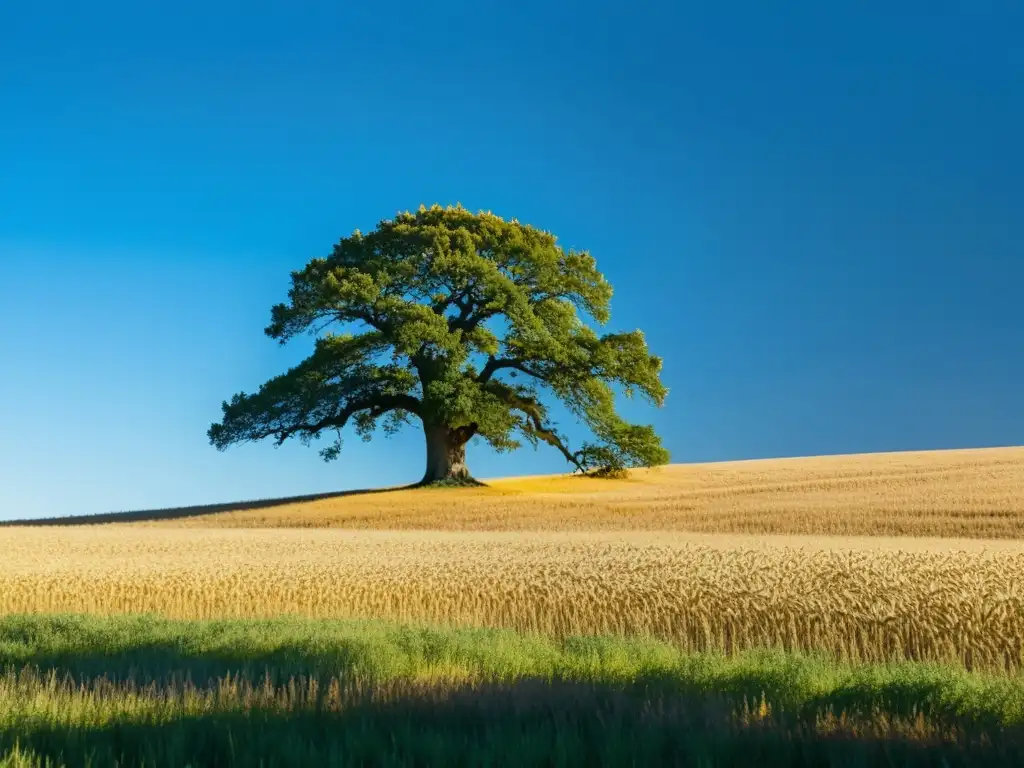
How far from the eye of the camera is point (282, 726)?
17.8ft

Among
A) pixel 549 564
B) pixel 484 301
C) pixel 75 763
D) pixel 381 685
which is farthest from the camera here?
pixel 484 301

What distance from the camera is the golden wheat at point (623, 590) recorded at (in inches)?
397

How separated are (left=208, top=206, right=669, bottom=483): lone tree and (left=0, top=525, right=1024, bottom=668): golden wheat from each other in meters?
15.4

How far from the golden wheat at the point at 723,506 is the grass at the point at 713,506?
4cm

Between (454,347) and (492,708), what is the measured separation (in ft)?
86.9

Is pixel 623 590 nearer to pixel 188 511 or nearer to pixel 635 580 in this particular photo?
pixel 635 580

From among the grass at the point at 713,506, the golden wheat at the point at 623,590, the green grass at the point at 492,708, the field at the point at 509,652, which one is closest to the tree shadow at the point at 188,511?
the grass at the point at 713,506

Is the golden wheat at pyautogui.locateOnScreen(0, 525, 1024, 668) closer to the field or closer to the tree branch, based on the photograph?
the field

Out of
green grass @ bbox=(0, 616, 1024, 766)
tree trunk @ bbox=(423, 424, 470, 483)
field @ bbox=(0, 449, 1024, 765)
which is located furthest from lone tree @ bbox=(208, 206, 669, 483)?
green grass @ bbox=(0, 616, 1024, 766)

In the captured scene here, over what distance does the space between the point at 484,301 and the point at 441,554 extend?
19060mm

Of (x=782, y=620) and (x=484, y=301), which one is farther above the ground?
(x=484, y=301)

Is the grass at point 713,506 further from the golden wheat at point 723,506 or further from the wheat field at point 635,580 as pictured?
the wheat field at point 635,580

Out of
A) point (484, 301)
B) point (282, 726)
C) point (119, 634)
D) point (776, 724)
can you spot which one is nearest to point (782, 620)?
point (776, 724)

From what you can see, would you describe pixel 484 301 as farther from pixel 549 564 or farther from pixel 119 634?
pixel 119 634
